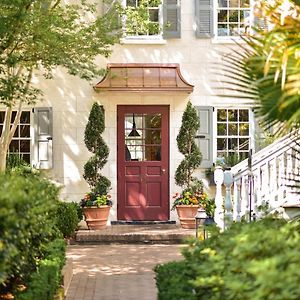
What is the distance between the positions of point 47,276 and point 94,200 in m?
9.22

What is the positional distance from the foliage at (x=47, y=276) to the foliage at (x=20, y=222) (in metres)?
0.18

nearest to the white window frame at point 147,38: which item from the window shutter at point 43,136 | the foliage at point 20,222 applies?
the window shutter at point 43,136

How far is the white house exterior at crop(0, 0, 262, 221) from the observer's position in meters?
17.4

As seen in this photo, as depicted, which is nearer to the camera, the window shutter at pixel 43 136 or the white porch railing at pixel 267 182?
the white porch railing at pixel 267 182

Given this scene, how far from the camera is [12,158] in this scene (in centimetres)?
1709

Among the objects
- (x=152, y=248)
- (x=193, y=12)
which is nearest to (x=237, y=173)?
(x=152, y=248)

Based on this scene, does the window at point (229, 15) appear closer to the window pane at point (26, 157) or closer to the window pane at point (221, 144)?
Answer: the window pane at point (221, 144)

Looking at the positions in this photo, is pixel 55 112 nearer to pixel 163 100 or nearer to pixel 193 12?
pixel 163 100

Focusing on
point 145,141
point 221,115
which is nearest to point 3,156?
point 145,141

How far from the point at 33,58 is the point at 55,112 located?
12.3ft

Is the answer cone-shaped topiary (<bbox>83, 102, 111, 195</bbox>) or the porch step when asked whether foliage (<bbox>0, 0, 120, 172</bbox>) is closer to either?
cone-shaped topiary (<bbox>83, 102, 111, 195</bbox>)

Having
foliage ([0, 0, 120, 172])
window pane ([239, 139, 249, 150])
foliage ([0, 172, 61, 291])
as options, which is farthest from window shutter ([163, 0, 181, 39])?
foliage ([0, 172, 61, 291])

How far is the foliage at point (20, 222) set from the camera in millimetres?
5895

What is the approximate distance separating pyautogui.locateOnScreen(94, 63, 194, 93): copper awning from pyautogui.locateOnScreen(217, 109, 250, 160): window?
1.07 meters
